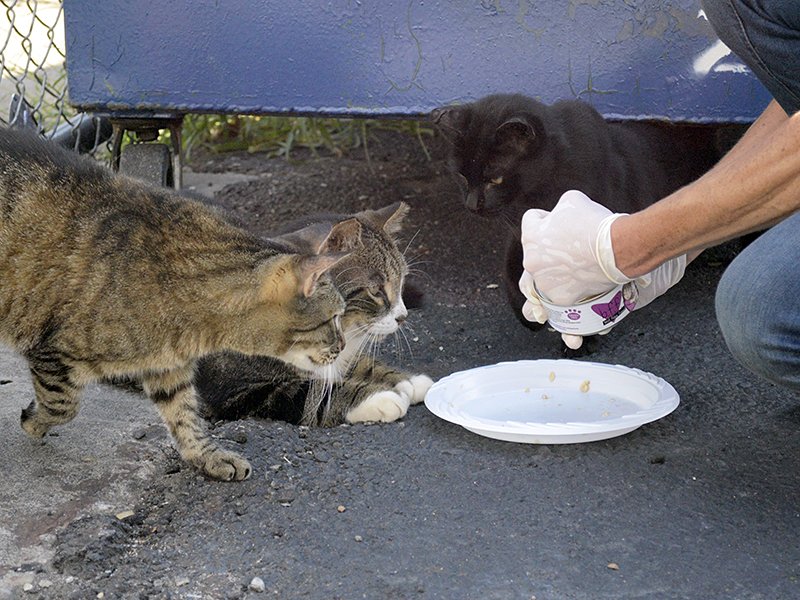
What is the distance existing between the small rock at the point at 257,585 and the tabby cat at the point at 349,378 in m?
0.86

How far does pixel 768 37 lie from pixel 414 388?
4.47ft

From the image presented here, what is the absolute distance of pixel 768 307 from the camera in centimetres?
228

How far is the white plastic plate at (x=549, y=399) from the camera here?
103 inches

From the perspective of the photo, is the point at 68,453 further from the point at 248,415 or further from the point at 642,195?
the point at 642,195

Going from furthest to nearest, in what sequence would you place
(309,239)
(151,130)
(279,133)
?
→ 1. (279,133)
2. (151,130)
3. (309,239)

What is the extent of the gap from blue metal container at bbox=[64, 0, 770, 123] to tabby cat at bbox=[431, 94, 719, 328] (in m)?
0.13

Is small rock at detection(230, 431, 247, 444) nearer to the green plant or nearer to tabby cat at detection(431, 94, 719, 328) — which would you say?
tabby cat at detection(431, 94, 719, 328)

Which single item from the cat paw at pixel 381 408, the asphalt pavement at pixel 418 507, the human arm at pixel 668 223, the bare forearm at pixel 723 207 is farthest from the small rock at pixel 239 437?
the bare forearm at pixel 723 207

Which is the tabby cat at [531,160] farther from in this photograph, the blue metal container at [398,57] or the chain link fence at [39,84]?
the chain link fence at [39,84]

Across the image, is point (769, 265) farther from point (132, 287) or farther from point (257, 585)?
point (132, 287)

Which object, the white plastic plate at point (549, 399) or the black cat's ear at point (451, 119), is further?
the black cat's ear at point (451, 119)

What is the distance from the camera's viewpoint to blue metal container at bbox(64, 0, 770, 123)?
3537 mm

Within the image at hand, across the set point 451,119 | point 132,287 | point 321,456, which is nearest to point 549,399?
point 321,456

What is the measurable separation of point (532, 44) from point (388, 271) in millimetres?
1083
